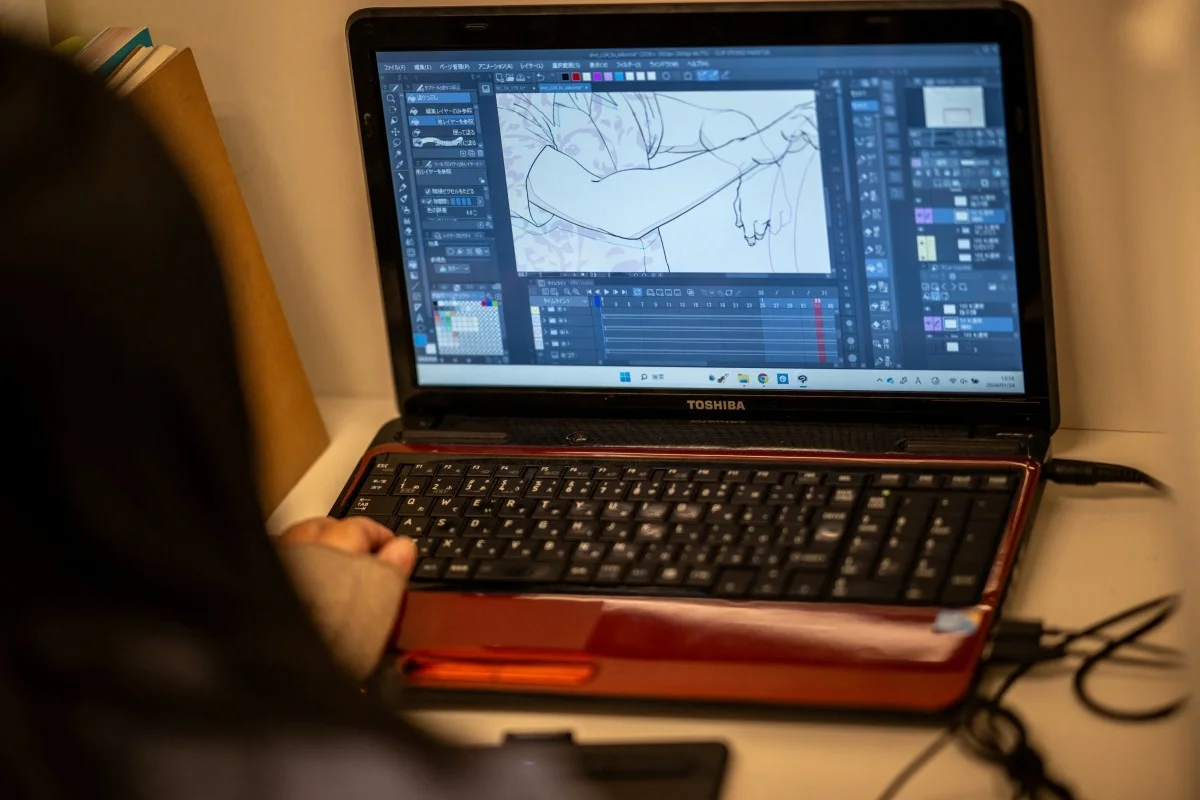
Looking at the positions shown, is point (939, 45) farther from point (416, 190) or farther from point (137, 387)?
point (137, 387)

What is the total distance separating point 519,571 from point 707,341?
0.21 m

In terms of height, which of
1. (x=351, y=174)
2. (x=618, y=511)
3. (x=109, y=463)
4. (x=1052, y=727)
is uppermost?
(x=351, y=174)

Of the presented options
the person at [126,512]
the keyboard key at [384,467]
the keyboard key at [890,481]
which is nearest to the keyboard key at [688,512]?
the keyboard key at [890,481]

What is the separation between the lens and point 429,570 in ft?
2.67

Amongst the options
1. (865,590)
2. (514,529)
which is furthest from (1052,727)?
(514,529)

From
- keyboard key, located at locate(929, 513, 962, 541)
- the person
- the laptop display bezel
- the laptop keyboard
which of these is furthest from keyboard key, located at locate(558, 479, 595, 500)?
the person

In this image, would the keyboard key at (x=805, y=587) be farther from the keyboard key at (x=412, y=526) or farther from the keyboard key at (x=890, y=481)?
the keyboard key at (x=412, y=526)

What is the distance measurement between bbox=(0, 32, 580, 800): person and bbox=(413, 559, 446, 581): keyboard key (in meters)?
0.39

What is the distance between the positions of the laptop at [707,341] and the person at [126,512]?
0.35 meters

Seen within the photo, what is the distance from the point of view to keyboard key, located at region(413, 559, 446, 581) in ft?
2.66

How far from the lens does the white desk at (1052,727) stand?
25.4 inches

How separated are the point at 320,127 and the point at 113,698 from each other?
701 millimetres

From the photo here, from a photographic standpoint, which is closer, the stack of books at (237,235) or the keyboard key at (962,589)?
the keyboard key at (962,589)

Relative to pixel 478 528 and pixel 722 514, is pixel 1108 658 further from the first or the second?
pixel 478 528
